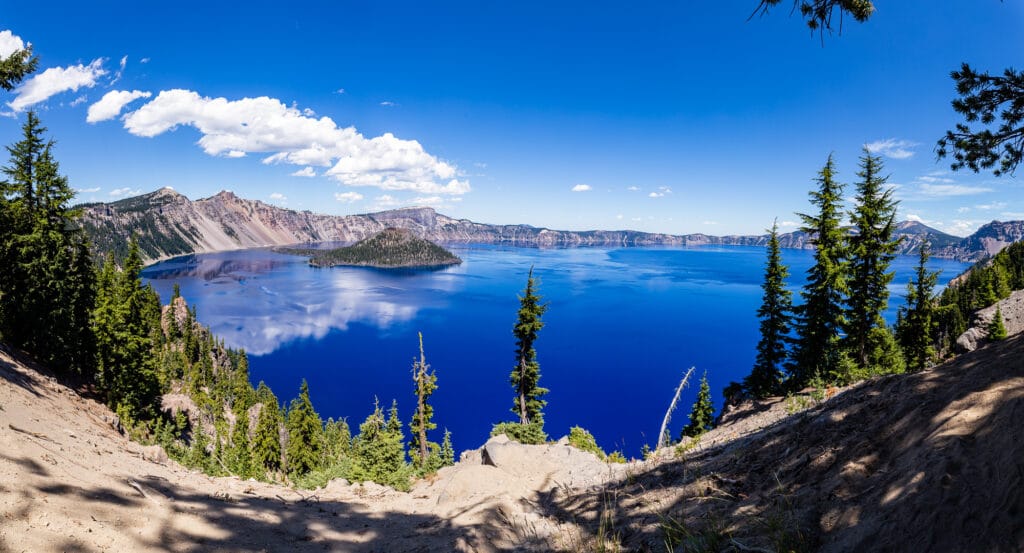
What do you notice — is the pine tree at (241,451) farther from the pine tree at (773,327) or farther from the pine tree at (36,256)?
the pine tree at (773,327)

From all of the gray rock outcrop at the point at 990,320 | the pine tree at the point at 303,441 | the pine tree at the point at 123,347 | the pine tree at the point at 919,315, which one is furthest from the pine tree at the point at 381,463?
the gray rock outcrop at the point at 990,320

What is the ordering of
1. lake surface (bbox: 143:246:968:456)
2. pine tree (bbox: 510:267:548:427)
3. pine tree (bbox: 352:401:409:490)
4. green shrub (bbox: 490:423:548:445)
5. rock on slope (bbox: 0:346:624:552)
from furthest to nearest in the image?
1. lake surface (bbox: 143:246:968:456)
2. pine tree (bbox: 510:267:548:427)
3. green shrub (bbox: 490:423:548:445)
4. pine tree (bbox: 352:401:409:490)
5. rock on slope (bbox: 0:346:624:552)

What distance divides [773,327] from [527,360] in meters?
16.3

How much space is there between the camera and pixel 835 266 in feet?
72.3

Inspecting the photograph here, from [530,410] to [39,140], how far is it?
34.2m

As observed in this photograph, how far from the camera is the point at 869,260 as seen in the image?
21.5m

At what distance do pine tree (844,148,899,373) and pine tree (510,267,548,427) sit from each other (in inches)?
691

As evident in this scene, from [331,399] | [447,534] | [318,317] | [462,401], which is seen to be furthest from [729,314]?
[447,534]

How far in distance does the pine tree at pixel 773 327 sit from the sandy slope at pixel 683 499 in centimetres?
2099

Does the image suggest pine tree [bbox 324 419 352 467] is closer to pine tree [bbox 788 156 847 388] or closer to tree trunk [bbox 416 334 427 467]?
tree trunk [bbox 416 334 427 467]

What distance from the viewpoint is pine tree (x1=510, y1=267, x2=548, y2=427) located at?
2988 cm

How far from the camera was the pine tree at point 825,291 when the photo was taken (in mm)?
22266

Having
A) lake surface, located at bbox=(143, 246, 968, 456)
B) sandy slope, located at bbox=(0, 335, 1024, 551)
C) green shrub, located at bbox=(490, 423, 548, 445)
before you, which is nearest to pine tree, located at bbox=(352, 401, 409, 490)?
sandy slope, located at bbox=(0, 335, 1024, 551)

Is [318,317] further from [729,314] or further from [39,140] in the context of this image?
[729,314]
